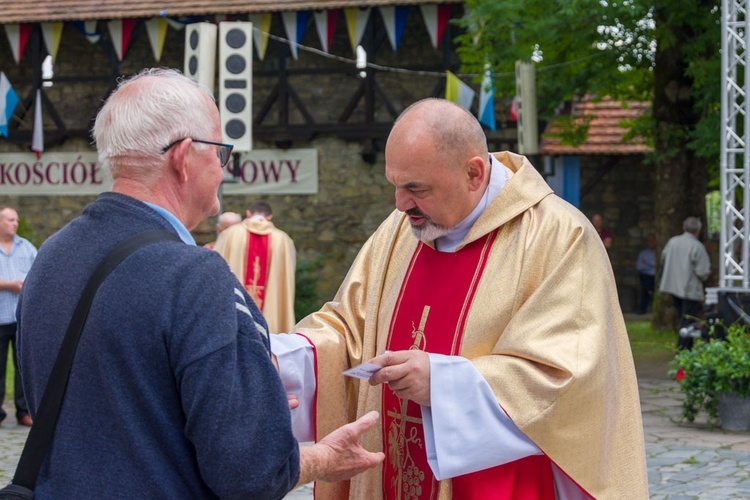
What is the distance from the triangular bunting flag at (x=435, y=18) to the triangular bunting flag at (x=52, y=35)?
613cm

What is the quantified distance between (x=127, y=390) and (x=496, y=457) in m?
1.10

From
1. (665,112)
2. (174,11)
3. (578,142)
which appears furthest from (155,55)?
(665,112)

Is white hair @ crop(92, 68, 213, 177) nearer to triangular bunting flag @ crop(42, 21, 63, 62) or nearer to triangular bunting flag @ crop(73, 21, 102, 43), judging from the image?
triangular bunting flag @ crop(73, 21, 102, 43)

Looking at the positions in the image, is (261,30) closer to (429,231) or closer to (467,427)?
(429,231)

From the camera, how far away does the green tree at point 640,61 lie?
12.7 metres

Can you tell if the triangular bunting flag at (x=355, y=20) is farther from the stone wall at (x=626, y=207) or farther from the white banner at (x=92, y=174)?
the stone wall at (x=626, y=207)

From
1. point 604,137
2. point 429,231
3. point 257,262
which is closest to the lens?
point 429,231

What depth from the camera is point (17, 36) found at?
64.9 ft

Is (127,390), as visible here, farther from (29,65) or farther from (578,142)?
(29,65)

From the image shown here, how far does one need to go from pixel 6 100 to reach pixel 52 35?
133 cm

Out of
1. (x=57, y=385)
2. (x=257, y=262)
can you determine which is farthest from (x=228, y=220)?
(x=57, y=385)

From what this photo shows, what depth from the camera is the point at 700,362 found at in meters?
8.83

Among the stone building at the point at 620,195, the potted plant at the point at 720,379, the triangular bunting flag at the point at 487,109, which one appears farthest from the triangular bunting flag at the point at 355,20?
the potted plant at the point at 720,379

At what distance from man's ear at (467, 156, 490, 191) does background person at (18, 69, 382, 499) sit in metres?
1.09
